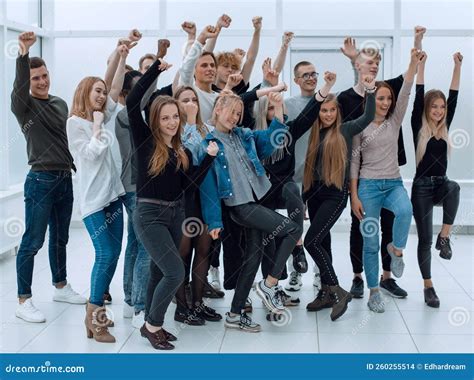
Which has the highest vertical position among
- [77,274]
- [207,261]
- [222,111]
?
[222,111]

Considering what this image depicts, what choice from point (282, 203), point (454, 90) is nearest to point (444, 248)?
point (454, 90)

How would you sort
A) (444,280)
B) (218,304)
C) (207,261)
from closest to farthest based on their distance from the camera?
(207,261), (218,304), (444,280)

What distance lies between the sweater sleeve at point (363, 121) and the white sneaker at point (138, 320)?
5.34ft

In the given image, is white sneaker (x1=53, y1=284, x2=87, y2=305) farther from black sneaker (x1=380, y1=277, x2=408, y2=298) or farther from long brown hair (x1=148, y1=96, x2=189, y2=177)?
black sneaker (x1=380, y1=277, x2=408, y2=298)

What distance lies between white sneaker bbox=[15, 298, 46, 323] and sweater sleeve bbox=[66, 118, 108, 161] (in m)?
1.05

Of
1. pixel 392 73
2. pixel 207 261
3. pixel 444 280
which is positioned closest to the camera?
pixel 207 261

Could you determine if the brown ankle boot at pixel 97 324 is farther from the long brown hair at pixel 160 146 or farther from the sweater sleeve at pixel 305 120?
the sweater sleeve at pixel 305 120

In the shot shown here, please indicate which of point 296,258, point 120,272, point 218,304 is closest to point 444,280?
point 296,258

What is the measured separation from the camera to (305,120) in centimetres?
462

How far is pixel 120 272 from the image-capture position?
6141 millimetres

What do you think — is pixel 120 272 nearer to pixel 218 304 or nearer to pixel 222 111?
pixel 218 304

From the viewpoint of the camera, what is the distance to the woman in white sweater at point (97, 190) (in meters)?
4.34

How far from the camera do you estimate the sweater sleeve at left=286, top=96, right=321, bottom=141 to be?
15.1 ft

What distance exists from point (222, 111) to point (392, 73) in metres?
3.87
